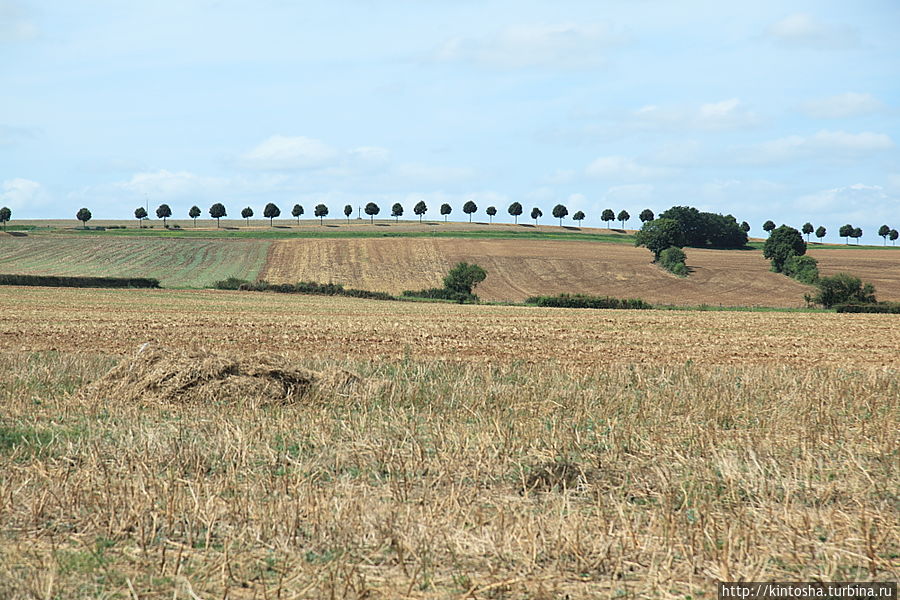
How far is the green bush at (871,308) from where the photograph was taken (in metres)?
63.2

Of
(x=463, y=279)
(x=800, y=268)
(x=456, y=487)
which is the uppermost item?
(x=800, y=268)

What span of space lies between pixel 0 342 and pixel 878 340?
36.7m

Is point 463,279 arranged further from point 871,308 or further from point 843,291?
point 871,308

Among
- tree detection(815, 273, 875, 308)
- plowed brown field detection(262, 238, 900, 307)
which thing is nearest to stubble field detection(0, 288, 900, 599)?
tree detection(815, 273, 875, 308)

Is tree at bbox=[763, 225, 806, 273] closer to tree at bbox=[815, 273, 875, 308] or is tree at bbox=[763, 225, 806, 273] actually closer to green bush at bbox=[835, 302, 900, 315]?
tree at bbox=[815, 273, 875, 308]

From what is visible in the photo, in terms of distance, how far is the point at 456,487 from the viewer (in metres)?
8.59

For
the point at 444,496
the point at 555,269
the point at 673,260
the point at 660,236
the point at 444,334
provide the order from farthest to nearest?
the point at 660,236, the point at 673,260, the point at 555,269, the point at 444,334, the point at 444,496

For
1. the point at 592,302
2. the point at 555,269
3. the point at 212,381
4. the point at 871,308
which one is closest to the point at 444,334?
the point at 212,381

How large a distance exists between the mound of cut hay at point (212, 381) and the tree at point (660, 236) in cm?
11090

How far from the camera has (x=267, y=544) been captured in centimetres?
674

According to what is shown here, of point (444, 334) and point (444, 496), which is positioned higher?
point (444, 496)

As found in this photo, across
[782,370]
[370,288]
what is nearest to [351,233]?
[370,288]

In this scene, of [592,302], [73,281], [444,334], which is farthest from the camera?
[73,281]

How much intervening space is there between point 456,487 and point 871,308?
6479cm
